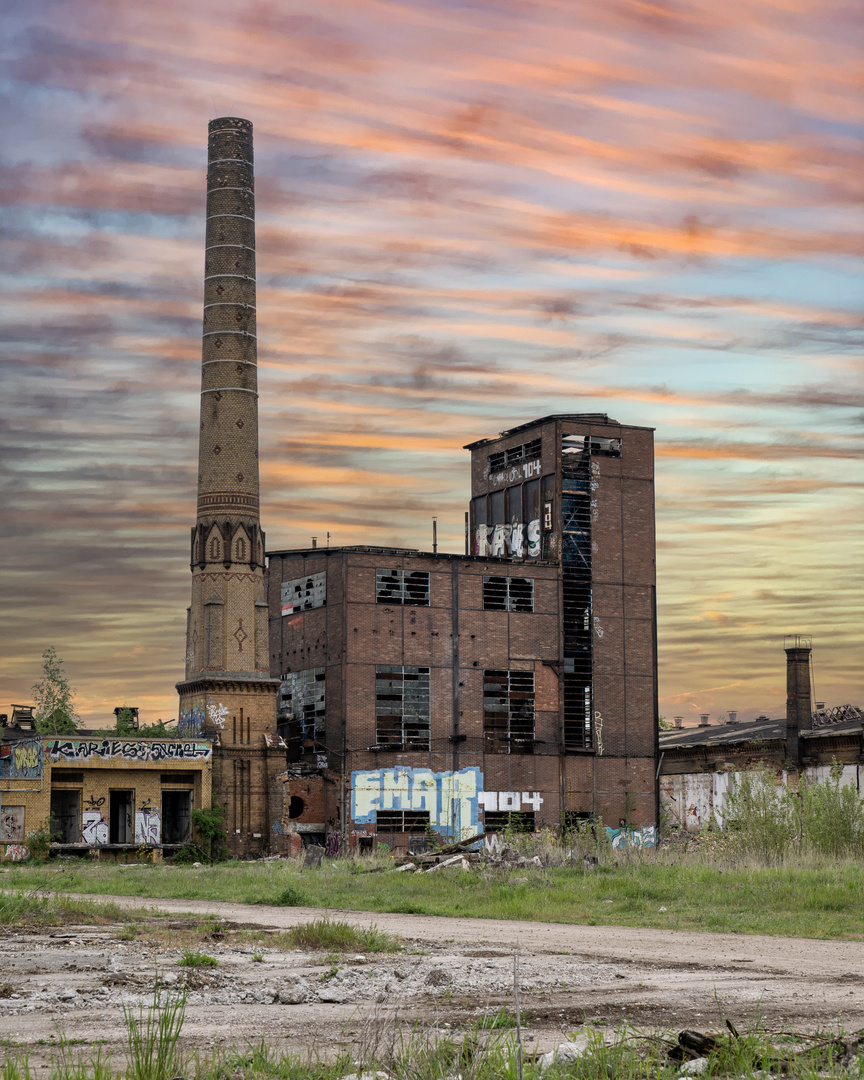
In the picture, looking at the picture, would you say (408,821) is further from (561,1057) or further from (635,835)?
(561,1057)

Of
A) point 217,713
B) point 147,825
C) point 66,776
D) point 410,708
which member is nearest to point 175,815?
point 147,825

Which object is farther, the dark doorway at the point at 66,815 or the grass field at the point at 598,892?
the dark doorway at the point at 66,815

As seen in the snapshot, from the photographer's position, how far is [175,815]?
1875 inches

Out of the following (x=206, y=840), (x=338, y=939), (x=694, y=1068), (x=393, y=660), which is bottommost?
(x=206, y=840)

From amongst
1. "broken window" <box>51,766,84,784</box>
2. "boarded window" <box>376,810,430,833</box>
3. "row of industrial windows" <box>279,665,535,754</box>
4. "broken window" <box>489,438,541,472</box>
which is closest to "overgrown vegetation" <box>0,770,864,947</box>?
"broken window" <box>51,766,84,784</box>

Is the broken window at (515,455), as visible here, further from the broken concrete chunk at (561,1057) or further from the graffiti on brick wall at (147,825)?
the broken concrete chunk at (561,1057)

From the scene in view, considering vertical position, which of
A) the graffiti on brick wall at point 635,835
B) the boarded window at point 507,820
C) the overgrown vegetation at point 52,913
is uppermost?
the overgrown vegetation at point 52,913

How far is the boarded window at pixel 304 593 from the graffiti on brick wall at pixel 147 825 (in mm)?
11812

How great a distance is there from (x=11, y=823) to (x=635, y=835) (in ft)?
85.1

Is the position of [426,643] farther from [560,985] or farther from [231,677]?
[560,985]

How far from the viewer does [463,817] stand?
52469mm

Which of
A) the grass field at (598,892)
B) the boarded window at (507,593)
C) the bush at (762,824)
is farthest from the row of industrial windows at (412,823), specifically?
the bush at (762,824)

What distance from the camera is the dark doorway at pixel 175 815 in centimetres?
4694

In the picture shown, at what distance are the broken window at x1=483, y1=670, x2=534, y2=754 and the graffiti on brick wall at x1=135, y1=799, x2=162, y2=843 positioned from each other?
14589mm
